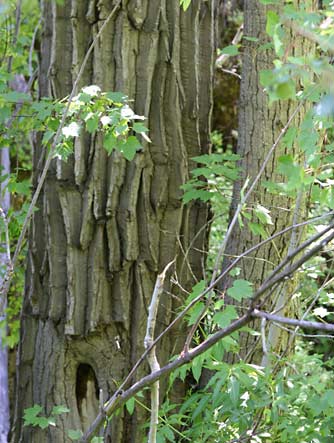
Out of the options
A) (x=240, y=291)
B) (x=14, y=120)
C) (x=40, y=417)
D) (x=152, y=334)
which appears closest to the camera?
(x=152, y=334)

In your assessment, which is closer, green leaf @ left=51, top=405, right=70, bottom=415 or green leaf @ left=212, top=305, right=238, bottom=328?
green leaf @ left=212, top=305, right=238, bottom=328

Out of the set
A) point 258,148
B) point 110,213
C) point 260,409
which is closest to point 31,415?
point 110,213

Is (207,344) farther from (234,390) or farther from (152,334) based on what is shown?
(234,390)

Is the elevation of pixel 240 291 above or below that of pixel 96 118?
below

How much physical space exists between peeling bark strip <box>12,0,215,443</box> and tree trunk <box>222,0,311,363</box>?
0.21m

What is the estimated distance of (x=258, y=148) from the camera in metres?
3.07

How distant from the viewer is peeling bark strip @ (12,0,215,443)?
3.01m

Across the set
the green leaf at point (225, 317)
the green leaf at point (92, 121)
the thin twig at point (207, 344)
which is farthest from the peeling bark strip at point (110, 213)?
the thin twig at point (207, 344)

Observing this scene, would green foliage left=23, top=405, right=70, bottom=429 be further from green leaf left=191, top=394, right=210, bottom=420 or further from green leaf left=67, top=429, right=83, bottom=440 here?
green leaf left=191, top=394, right=210, bottom=420

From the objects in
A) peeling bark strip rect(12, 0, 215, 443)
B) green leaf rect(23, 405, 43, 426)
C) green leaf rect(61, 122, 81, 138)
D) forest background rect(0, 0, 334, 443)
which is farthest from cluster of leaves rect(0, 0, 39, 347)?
green leaf rect(23, 405, 43, 426)

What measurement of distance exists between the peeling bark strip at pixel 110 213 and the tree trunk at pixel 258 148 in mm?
206

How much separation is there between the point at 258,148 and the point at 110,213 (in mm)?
663

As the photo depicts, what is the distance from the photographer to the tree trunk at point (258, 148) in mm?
3014

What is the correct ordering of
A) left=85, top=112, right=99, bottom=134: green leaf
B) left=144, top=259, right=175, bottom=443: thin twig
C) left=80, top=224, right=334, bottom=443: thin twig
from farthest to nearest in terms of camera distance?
left=85, top=112, right=99, bottom=134: green leaf
left=144, top=259, right=175, bottom=443: thin twig
left=80, top=224, right=334, bottom=443: thin twig
